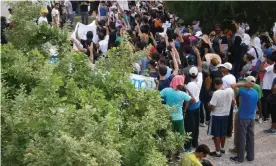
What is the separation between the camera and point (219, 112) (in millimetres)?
8344

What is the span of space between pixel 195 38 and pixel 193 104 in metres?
4.25

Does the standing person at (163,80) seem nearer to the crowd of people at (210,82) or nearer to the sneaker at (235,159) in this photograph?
the crowd of people at (210,82)

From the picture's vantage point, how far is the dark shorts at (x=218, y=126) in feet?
27.6

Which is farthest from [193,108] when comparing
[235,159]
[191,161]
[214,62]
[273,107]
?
[191,161]

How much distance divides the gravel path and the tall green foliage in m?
2.41

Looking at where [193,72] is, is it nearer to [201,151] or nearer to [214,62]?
[214,62]

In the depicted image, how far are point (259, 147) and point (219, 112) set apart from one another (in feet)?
4.10

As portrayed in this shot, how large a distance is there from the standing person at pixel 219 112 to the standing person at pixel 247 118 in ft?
0.76

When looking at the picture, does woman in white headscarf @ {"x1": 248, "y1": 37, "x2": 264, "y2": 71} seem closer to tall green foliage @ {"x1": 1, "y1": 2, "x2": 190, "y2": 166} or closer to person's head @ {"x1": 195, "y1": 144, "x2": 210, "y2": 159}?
person's head @ {"x1": 195, "y1": 144, "x2": 210, "y2": 159}

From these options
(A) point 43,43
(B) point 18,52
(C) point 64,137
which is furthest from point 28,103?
(A) point 43,43

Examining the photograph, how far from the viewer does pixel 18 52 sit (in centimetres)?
660

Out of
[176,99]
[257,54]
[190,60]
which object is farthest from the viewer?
[257,54]

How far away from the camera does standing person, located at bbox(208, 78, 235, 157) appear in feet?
26.9

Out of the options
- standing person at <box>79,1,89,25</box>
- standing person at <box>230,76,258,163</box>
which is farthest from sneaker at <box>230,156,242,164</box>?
standing person at <box>79,1,89,25</box>
